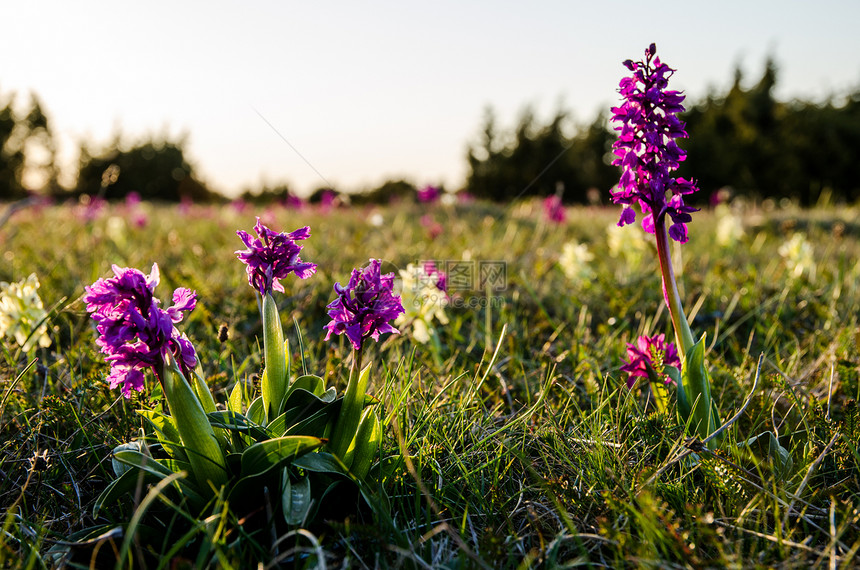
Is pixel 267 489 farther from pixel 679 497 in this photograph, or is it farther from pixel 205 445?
pixel 679 497

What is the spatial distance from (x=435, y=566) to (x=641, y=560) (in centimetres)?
49

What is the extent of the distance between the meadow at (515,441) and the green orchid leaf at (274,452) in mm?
155

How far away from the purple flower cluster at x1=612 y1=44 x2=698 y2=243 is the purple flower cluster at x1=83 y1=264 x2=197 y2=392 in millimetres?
1306

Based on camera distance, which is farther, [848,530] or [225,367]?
[225,367]

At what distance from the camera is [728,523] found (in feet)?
5.41

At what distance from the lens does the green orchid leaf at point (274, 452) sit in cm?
147

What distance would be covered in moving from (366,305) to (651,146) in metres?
0.94

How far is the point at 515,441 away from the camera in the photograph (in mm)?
2066

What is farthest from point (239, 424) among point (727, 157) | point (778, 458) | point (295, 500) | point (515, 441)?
point (727, 157)

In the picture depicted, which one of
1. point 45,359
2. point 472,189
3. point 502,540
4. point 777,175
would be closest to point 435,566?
point 502,540

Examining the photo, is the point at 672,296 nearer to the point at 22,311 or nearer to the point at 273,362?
the point at 273,362

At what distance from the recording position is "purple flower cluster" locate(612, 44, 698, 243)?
68.7 inches

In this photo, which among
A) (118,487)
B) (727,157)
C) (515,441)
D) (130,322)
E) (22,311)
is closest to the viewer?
(130,322)

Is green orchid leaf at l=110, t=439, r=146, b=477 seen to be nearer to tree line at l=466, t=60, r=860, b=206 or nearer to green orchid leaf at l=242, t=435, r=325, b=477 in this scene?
green orchid leaf at l=242, t=435, r=325, b=477
